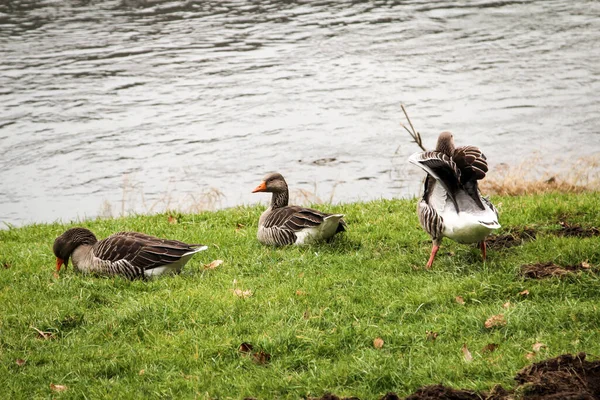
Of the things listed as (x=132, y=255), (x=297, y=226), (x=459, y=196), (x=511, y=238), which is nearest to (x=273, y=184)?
(x=297, y=226)

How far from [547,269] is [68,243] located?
5.18 m

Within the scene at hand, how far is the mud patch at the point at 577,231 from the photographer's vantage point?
28.9ft

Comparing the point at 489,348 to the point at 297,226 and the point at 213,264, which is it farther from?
the point at 213,264

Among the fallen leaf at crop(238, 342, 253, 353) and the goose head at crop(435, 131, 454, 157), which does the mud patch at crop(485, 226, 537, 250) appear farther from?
the fallen leaf at crop(238, 342, 253, 353)

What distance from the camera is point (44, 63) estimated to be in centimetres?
2603

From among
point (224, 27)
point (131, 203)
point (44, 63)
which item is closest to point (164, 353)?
point (131, 203)

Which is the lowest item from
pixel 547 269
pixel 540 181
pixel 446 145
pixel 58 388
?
pixel 540 181

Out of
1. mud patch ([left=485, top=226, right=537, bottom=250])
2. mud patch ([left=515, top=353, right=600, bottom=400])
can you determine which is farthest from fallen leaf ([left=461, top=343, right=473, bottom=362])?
mud patch ([left=485, top=226, right=537, bottom=250])

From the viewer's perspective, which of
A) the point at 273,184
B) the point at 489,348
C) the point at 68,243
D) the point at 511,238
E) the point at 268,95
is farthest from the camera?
the point at 268,95

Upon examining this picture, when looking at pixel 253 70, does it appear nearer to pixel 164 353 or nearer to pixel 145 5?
pixel 145 5

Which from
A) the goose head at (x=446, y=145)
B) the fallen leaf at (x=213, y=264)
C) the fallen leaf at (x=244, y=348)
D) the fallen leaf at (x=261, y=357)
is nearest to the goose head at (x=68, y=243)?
the fallen leaf at (x=213, y=264)

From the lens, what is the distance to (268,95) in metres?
23.2

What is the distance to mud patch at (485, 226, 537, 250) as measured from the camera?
8828 millimetres

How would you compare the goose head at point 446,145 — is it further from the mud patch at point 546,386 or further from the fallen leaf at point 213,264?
the mud patch at point 546,386
